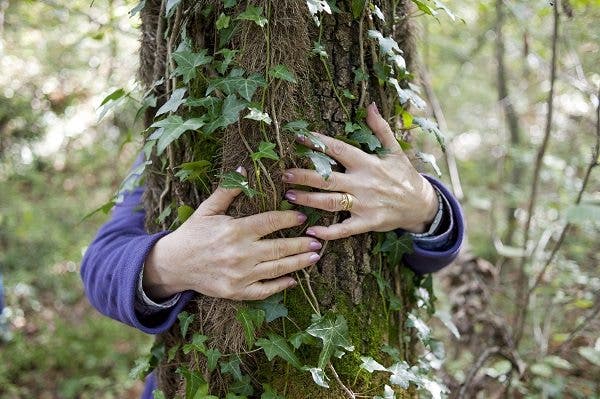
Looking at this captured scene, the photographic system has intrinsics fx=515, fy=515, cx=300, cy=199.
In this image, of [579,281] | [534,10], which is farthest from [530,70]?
[579,281]

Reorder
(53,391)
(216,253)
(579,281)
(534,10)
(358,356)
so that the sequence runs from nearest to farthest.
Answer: (216,253), (358,356), (579,281), (534,10), (53,391)

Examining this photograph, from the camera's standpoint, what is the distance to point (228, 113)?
1.22m

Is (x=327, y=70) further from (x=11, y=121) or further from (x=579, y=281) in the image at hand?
(x=11, y=121)

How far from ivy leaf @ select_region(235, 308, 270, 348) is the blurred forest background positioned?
1.90 metres

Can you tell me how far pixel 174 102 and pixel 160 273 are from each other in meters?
0.44

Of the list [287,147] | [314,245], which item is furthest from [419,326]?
[287,147]

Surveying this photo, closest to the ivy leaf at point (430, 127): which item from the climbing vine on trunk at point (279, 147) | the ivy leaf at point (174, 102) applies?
the climbing vine on trunk at point (279, 147)

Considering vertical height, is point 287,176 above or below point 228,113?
below

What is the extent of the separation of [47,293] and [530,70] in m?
5.87

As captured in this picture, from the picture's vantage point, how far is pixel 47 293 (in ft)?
17.7

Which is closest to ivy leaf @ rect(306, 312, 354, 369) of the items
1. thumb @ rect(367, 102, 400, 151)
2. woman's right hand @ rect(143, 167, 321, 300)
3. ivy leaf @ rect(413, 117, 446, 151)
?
woman's right hand @ rect(143, 167, 321, 300)

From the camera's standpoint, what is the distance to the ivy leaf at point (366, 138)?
4.34 feet

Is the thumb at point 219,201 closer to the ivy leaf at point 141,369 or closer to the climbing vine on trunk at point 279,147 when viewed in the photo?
the climbing vine on trunk at point 279,147

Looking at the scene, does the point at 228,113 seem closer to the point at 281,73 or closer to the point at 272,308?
the point at 281,73
